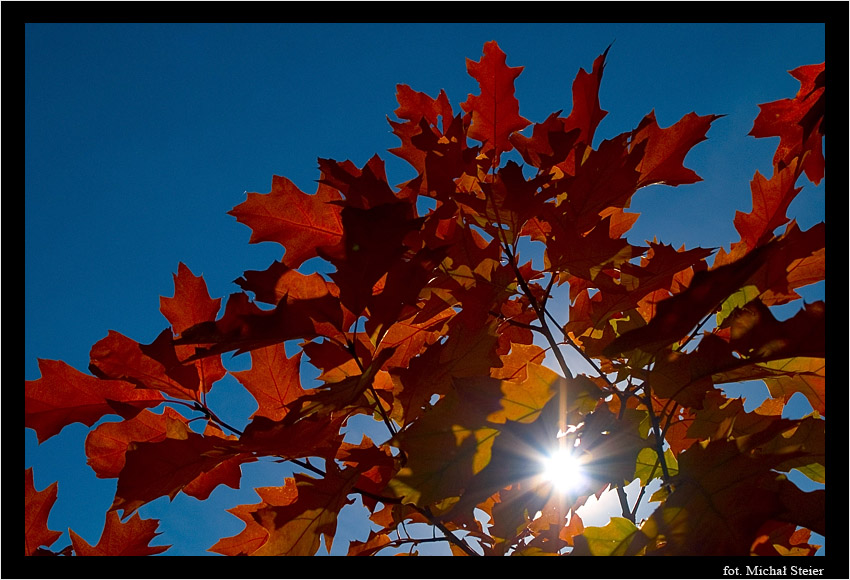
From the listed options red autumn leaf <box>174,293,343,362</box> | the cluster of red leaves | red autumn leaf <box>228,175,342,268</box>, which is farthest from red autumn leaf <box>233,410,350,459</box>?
red autumn leaf <box>228,175,342,268</box>

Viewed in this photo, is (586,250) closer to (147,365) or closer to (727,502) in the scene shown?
(727,502)

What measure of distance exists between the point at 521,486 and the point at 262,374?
1.81 feet

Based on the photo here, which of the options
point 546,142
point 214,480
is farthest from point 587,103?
point 214,480

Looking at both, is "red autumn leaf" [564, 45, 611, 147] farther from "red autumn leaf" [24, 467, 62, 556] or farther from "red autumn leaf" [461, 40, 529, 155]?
"red autumn leaf" [24, 467, 62, 556]

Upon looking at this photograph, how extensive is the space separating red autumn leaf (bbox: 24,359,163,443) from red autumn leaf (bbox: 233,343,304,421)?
0.21 m

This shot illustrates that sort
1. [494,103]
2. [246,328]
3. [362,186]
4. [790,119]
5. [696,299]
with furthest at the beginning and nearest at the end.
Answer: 1. [790,119]
2. [494,103]
3. [362,186]
4. [246,328]
5. [696,299]

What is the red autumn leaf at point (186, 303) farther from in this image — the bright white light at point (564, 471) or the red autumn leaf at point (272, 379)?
the bright white light at point (564, 471)

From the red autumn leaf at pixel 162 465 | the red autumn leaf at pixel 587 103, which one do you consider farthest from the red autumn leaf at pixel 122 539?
the red autumn leaf at pixel 587 103

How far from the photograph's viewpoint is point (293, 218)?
3.75ft

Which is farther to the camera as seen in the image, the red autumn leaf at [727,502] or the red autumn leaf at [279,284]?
the red autumn leaf at [279,284]

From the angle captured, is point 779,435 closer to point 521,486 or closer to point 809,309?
point 809,309

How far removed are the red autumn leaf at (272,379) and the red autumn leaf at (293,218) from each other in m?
0.19

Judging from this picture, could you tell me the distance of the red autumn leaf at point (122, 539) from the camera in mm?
1109

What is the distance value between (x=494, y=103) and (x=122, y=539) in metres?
1.15
